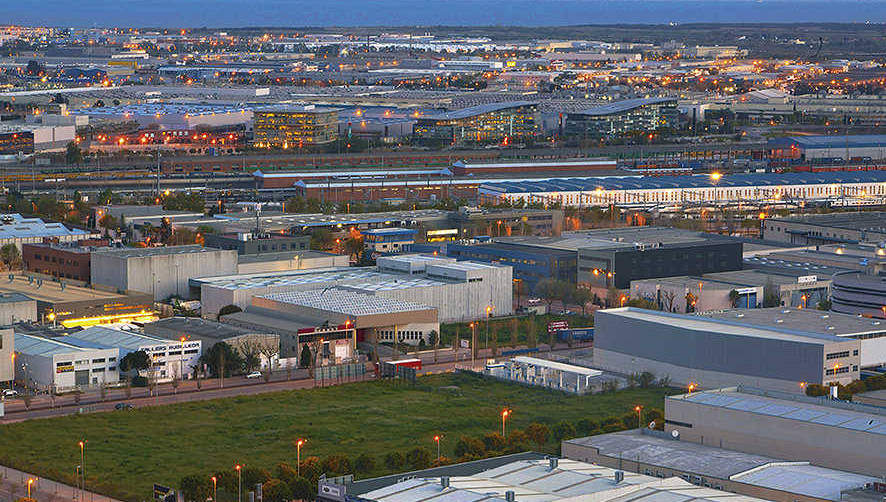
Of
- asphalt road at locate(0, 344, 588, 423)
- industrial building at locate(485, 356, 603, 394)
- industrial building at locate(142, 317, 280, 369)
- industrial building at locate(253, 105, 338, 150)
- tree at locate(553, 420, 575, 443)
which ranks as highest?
industrial building at locate(253, 105, 338, 150)

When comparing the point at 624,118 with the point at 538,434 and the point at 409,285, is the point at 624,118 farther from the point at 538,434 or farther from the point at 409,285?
the point at 538,434

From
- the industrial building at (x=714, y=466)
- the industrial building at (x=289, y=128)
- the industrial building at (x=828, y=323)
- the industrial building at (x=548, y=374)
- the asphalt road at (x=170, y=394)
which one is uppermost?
the industrial building at (x=289, y=128)

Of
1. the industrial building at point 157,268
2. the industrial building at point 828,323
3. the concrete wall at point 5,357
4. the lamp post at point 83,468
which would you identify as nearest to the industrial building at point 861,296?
the industrial building at point 828,323

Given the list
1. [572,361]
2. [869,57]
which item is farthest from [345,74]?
[572,361]

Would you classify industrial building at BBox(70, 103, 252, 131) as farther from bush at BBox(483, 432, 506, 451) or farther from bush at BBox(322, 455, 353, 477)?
bush at BBox(322, 455, 353, 477)

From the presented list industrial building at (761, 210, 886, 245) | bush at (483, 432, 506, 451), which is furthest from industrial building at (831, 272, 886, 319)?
bush at (483, 432, 506, 451)

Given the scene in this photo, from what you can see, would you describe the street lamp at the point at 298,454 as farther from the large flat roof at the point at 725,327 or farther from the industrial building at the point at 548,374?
the large flat roof at the point at 725,327
